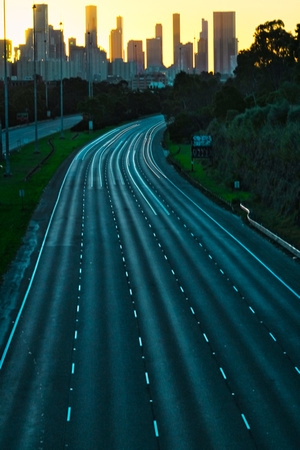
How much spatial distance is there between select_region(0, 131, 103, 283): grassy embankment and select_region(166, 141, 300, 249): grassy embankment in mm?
18333

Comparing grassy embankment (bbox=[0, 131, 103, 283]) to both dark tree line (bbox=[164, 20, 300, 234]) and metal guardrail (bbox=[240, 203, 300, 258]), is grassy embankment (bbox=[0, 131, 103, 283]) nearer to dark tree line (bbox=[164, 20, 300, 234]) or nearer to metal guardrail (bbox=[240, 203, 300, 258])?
metal guardrail (bbox=[240, 203, 300, 258])

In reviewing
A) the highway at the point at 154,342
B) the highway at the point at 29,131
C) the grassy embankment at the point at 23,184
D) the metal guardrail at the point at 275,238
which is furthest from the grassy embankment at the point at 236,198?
the highway at the point at 29,131

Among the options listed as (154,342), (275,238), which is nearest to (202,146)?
(275,238)

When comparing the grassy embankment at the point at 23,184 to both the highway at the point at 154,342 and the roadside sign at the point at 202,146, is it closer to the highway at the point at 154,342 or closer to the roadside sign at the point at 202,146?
the highway at the point at 154,342

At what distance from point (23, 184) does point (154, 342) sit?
2045 inches

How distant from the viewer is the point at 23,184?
7944cm

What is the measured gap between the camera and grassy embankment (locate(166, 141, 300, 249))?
180 feet

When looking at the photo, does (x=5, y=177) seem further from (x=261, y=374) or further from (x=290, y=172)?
(x=261, y=374)

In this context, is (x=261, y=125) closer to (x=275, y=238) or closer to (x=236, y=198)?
(x=236, y=198)

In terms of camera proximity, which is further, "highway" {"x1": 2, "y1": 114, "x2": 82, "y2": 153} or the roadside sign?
"highway" {"x1": 2, "y1": 114, "x2": 82, "y2": 153}

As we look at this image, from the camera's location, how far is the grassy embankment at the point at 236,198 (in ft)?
180

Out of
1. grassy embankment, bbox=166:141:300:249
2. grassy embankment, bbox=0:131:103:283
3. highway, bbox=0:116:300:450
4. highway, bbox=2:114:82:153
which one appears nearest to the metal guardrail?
grassy embankment, bbox=166:141:300:249

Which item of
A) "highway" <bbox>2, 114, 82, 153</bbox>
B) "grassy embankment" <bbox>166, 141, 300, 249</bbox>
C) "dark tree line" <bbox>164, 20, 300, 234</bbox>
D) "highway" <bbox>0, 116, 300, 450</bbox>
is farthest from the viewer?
"highway" <bbox>2, 114, 82, 153</bbox>

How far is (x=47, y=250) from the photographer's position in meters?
48.3
